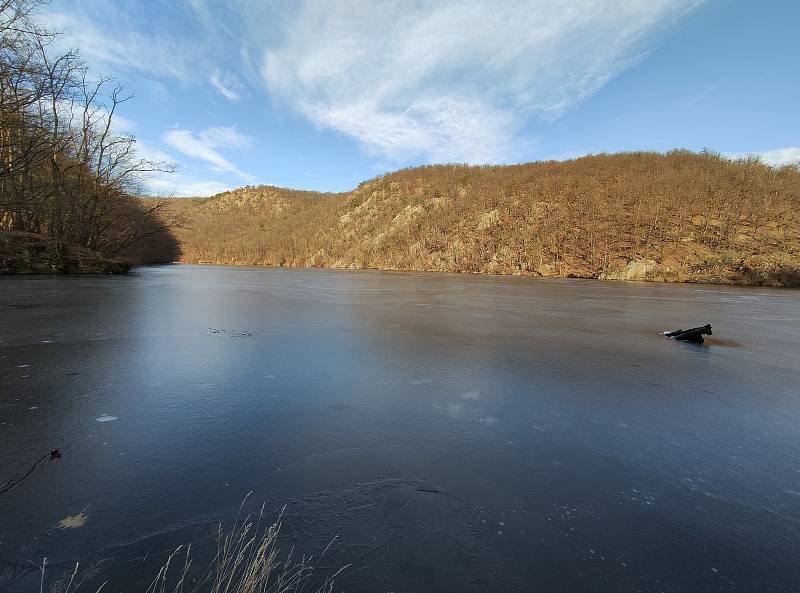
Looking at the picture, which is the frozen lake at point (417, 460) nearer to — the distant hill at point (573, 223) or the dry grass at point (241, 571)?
the dry grass at point (241, 571)

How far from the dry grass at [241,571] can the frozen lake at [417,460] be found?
7cm

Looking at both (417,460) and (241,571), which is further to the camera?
(417,460)

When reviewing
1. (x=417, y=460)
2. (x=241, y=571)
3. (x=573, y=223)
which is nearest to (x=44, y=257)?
(x=417, y=460)

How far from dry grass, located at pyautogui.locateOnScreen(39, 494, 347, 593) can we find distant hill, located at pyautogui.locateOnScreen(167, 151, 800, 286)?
39222mm

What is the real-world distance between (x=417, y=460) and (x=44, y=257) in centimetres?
2745

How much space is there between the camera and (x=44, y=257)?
70.9 feet

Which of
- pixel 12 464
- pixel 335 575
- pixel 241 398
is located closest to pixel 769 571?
pixel 335 575

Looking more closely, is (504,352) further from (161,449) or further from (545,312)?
(545,312)

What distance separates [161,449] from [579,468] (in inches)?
125

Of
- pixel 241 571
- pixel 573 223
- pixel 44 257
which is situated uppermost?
pixel 573 223

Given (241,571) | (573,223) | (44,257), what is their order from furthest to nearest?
(573,223), (44,257), (241,571)

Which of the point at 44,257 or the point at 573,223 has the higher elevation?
the point at 573,223

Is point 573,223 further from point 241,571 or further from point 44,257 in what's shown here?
point 241,571

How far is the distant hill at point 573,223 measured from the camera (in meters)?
36.2
